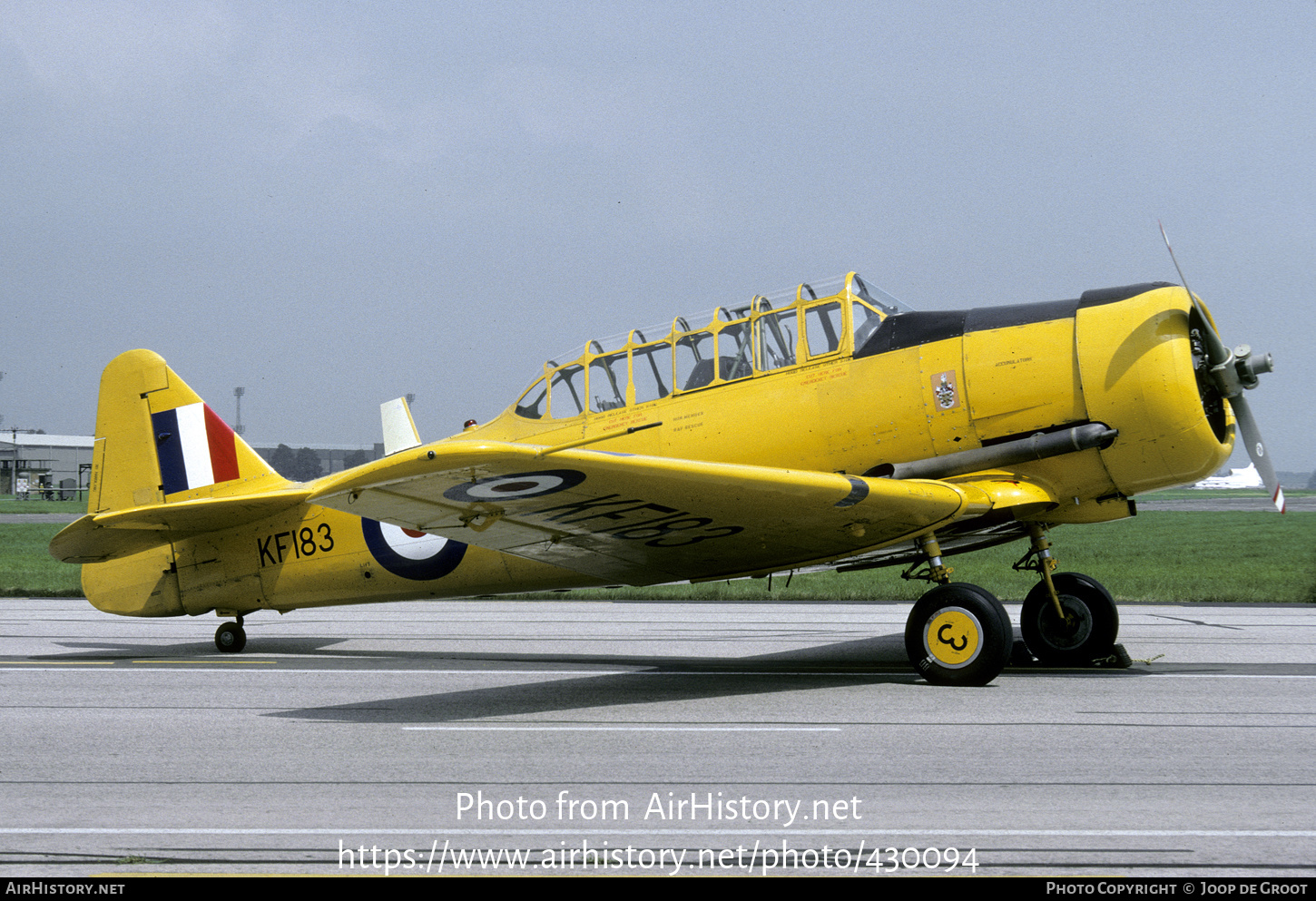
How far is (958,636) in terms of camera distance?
23.8ft

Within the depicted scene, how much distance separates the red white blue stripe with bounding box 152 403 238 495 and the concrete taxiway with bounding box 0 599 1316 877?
183 cm

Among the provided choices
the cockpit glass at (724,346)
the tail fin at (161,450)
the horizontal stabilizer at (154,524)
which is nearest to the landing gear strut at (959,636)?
the cockpit glass at (724,346)

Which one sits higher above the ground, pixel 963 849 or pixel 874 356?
pixel 874 356

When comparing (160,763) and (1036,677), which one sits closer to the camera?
(160,763)

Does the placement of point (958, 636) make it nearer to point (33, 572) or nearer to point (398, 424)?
point (398, 424)

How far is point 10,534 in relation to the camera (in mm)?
32812

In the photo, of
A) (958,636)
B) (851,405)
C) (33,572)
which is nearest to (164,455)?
(851,405)

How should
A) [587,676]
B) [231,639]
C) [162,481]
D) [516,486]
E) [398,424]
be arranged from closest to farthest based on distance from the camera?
[516,486]
[587,676]
[231,639]
[162,481]
[398,424]

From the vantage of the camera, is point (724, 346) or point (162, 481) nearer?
point (724, 346)

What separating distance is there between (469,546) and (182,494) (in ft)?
12.1

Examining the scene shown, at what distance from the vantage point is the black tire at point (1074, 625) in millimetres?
8555

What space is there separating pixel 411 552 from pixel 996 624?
509 cm

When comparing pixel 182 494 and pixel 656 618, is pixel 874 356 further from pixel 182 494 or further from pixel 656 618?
pixel 182 494

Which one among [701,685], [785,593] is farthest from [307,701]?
[785,593]
